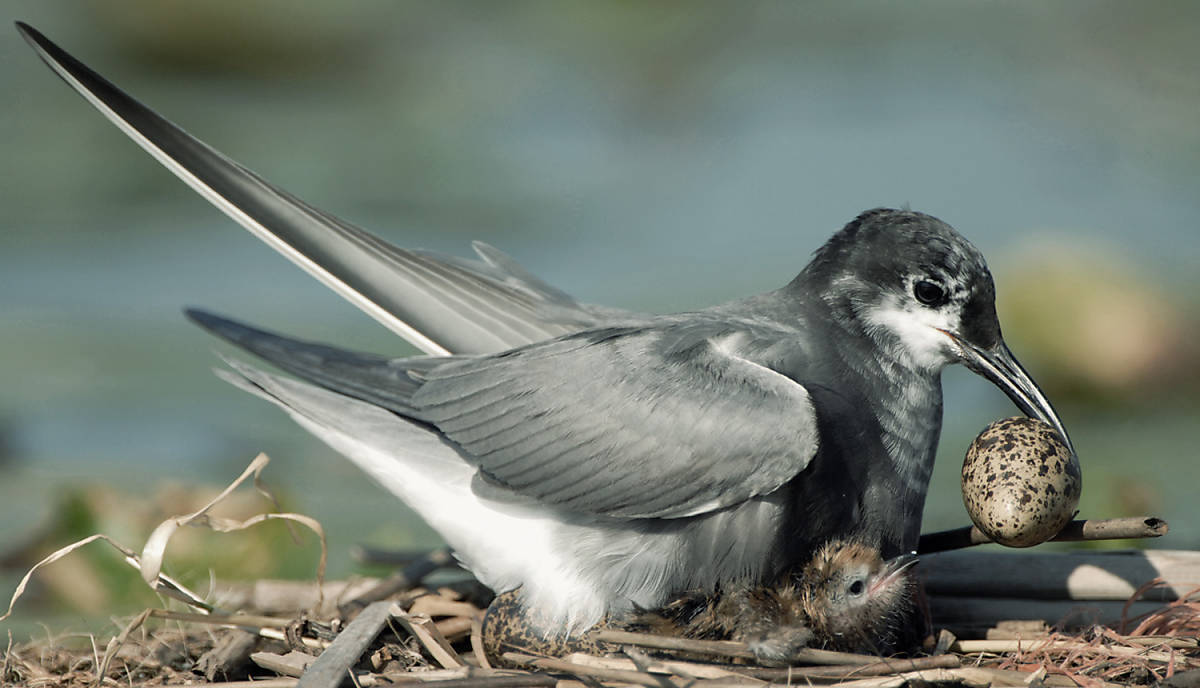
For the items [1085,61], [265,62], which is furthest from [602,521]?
[1085,61]

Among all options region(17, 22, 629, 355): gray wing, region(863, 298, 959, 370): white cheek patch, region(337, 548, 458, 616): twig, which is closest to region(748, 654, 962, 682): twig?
region(863, 298, 959, 370): white cheek patch

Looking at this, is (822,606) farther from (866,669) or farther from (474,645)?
(474,645)

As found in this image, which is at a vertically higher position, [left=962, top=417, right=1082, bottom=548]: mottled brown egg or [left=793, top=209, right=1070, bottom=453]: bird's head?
[left=793, top=209, right=1070, bottom=453]: bird's head

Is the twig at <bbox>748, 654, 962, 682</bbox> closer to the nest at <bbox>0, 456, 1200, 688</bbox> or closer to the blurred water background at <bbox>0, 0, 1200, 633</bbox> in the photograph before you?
the nest at <bbox>0, 456, 1200, 688</bbox>

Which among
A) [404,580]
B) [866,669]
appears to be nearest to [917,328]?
[866,669]

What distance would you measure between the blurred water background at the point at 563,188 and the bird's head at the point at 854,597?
1.48 meters

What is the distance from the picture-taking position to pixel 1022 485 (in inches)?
110

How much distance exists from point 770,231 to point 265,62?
10.1ft

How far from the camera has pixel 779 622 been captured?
2920 mm

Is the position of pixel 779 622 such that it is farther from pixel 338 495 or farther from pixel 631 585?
pixel 338 495

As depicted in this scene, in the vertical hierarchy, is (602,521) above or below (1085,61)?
below

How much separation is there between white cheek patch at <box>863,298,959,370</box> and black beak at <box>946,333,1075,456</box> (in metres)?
0.04

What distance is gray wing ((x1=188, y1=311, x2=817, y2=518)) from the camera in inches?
112

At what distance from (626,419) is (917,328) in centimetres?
79
